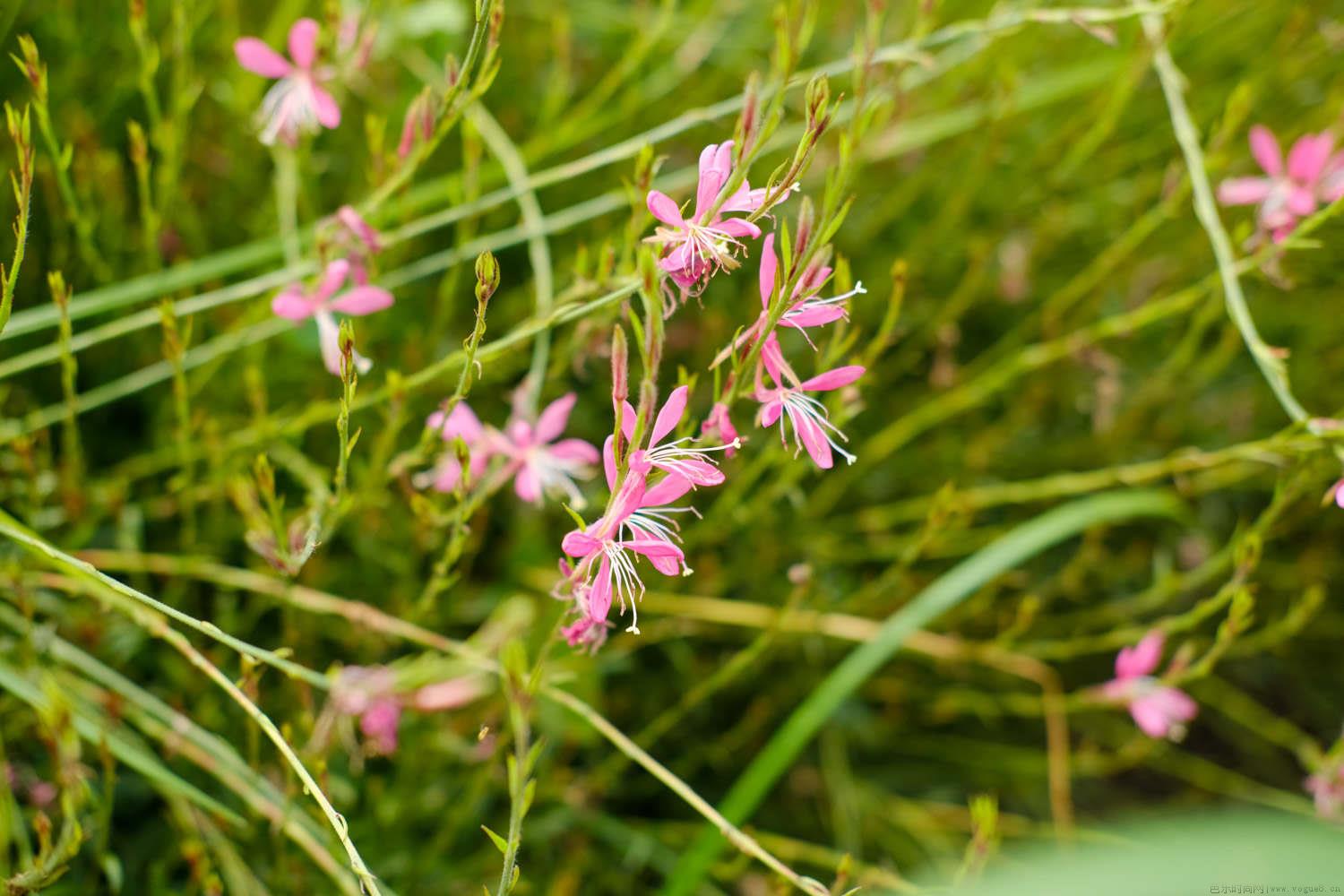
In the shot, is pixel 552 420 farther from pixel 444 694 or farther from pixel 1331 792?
pixel 1331 792

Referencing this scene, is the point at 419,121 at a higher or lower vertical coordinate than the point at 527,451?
higher

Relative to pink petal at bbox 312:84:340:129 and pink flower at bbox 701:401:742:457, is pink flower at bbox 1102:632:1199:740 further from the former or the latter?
pink petal at bbox 312:84:340:129

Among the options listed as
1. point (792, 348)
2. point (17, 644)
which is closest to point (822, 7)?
point (792, 348)

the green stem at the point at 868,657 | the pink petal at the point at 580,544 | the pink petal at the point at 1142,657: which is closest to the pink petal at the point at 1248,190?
the green stem at the point at 868,657

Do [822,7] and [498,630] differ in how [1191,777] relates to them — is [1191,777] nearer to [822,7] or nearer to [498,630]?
[498,630]

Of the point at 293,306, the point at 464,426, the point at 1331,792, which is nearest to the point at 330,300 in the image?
the point at 293,306

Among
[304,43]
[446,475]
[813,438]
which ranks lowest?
[446,475]

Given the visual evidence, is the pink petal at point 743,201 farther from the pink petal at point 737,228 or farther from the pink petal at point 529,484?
the pink petal at point 529,484
